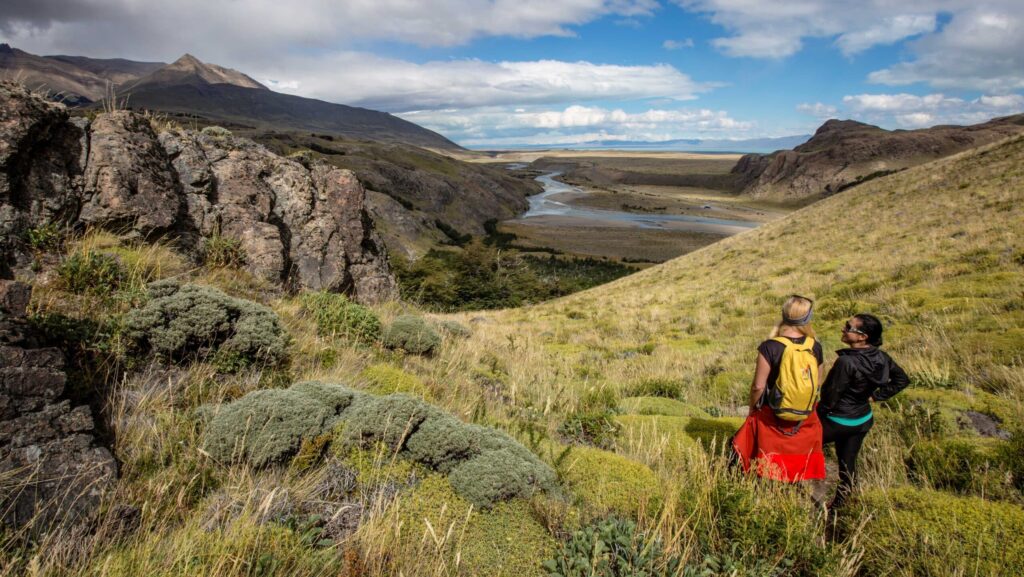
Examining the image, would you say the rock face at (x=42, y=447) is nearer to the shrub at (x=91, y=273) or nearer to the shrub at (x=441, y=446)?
the shrub at (x=441, y=446)

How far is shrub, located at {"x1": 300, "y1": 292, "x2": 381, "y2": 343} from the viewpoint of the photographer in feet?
24.7

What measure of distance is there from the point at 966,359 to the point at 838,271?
35.0 feet

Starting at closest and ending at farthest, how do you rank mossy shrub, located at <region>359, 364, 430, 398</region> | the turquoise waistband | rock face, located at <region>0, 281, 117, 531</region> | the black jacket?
1. rock face, located at <region>0, 281, 117, 531</region>
2. the black jacket
3. the turquoise waistband
4. mossy shrub, located at <region>359, 364, 430, 398</region>

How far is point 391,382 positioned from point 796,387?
419 cm

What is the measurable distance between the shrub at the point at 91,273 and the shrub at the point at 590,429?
Answer: 558 centimetres

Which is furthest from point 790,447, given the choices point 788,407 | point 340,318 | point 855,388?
point 340,318

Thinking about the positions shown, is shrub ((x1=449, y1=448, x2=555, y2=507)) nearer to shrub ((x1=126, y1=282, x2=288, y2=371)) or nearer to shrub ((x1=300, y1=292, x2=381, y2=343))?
shrub ((x1=126, y1=282, x2=288, y2=371))

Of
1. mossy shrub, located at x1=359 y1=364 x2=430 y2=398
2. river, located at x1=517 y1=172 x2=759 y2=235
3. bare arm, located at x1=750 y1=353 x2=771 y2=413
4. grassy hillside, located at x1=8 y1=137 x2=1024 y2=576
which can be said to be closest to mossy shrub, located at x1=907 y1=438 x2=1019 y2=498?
grassy hillside, located at x1=8 y1=137 x2=1024 y2=576

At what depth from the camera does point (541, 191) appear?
7308 inches

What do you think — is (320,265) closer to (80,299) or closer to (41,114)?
(41,114)

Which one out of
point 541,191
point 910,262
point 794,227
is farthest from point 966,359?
point 541,191

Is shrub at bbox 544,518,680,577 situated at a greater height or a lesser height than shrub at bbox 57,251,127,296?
lesser

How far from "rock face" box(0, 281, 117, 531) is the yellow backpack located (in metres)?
4.94

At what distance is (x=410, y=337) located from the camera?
25.9 ft
